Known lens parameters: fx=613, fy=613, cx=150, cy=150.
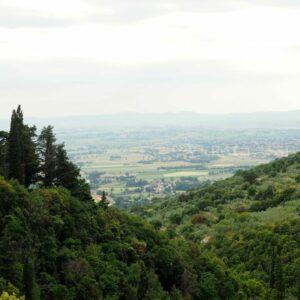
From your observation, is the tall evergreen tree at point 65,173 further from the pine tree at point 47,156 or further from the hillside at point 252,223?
the hillside at point 252,223

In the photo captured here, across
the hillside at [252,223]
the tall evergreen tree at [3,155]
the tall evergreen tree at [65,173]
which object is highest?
the tall evergreen tree at [3,155]

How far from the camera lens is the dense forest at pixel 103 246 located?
3891 cm

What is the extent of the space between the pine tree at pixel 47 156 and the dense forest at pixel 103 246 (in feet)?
0.28

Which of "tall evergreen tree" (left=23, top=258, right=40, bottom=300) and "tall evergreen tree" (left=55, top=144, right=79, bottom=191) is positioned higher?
"tall evergreen tree" (left=55, top=144, right=79, bottom=191)

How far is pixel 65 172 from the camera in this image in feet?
168

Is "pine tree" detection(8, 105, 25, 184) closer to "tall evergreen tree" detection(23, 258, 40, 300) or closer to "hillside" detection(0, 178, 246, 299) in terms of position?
"hillside" detection(0, 178, 246, 299)

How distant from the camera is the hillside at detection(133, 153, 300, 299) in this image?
2178 inches

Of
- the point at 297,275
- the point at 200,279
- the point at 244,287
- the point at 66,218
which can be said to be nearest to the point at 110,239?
the point at 66,218

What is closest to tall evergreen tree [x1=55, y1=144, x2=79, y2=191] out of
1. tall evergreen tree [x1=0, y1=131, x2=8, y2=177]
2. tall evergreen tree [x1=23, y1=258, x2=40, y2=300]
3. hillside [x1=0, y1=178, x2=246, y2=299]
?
hillside [x1=0, y1=178, x2=246, y2=299]

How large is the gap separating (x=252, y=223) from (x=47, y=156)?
1097 inches

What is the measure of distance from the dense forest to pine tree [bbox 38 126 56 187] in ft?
0.28

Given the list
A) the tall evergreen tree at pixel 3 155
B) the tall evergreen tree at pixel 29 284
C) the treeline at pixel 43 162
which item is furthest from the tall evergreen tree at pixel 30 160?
the tall evergreen tree at pixel 29 284

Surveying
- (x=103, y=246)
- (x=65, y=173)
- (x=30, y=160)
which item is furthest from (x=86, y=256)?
(x=30, y=160)

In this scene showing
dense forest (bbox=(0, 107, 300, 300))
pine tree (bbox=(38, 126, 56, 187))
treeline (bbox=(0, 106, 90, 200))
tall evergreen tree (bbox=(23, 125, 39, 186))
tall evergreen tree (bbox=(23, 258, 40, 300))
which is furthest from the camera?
tall evergreen tree (bbox=(23, 125, 39, 186))
